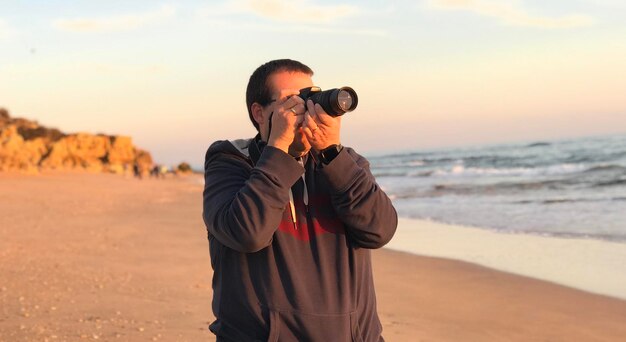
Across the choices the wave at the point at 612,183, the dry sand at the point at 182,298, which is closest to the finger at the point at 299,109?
the dry sand at the point at 182,298

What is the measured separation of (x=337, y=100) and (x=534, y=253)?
855cm

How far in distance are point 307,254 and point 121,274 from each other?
624 cm

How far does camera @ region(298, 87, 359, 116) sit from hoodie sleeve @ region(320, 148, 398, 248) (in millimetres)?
132

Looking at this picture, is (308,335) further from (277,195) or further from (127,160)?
(127,160)

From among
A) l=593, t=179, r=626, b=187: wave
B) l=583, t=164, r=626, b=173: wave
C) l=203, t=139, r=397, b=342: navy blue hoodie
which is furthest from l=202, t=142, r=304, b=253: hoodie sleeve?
l=583, t=164, r=626, b=173: wave

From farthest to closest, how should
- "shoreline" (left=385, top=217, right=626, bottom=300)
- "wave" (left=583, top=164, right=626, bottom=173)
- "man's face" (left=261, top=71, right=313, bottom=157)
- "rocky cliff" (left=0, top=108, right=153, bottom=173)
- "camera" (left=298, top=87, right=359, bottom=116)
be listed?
"rocky cliff" (left=0, top=108, right=153, bottom=173)
"wave" (left=583, top=164, right=626, bottom=173)
"shoreline" (left=385, top=217, right=626, bottom=300)
"man's face" (left=261, top=71, right=313, bottom=157)
"camera" (left=298, top=87, right=359, bottom=116)

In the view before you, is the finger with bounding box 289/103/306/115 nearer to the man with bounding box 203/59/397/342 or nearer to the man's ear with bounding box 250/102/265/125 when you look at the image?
the man with bounding box 203/59/397/342

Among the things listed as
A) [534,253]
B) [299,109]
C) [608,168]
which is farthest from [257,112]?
[608,168]

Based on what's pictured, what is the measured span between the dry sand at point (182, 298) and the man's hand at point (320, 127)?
3377 millimetres

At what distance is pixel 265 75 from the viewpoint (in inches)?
82.0

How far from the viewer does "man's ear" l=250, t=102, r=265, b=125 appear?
212 centimetres

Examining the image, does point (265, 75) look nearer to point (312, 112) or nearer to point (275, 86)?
point (275, 86)

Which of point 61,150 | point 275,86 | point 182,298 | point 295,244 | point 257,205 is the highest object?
point 275,86

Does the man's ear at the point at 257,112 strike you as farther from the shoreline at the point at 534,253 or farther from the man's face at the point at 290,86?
the shoreline at the point at 534,253
